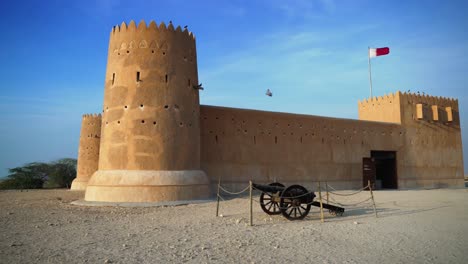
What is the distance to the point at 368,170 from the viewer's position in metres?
20.7

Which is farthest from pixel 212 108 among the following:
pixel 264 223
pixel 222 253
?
pixel 222 253

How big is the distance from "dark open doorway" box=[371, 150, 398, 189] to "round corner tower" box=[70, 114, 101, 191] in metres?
16.2

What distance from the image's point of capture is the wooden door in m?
20.5

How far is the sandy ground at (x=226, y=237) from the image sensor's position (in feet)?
17.5

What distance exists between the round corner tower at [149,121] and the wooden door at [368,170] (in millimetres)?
10900

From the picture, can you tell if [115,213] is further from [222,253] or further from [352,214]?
[352,214]

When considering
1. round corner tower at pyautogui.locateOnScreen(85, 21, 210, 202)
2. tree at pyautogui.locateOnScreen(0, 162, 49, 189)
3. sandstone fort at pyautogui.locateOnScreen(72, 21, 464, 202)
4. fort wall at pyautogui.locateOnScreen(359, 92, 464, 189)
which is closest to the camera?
round corner tower at pyautogui.locateOnScreen(85, 21, 210, 202)

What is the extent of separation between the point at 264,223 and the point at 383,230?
2513 mm

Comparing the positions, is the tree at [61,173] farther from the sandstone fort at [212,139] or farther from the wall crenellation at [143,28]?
the wall crenellation at [143,28]

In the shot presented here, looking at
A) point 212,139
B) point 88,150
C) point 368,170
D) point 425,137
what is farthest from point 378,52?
point 88,150

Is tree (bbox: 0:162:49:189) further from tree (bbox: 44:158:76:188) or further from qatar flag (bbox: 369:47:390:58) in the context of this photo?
qatar flag (bbox: 369:47:390:58)

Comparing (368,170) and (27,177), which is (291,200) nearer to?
(368,170)

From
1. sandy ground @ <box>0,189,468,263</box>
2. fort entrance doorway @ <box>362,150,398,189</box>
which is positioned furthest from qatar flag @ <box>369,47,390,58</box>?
sandy ground @ <box>0,189,468,263</box>

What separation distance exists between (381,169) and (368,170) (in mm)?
2537
